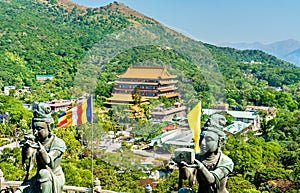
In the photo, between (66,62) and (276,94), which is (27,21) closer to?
(66,62)

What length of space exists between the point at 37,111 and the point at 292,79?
8632 centimetres

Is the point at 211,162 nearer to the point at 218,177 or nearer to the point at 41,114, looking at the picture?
the point at 218,177

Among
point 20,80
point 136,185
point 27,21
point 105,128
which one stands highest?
point 27,21

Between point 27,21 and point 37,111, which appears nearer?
point 37,111

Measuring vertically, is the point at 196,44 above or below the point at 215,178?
above

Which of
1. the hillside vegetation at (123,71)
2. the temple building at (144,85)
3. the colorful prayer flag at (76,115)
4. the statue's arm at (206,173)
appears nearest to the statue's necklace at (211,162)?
the statue's arm at (206,173)

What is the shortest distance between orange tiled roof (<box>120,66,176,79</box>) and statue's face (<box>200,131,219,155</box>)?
22.0 m

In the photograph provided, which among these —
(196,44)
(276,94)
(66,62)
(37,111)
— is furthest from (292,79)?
(37,111)

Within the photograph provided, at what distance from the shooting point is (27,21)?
315ft

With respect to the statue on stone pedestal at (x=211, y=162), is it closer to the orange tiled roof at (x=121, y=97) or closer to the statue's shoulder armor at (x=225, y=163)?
the statue's shoulder armor at (x=225, y=163)

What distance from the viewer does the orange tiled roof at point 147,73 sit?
86.4 feet

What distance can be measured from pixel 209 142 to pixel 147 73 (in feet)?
74.8

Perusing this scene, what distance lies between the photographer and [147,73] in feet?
87.9

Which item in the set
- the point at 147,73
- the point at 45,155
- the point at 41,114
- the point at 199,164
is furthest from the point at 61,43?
the point at 199,164
